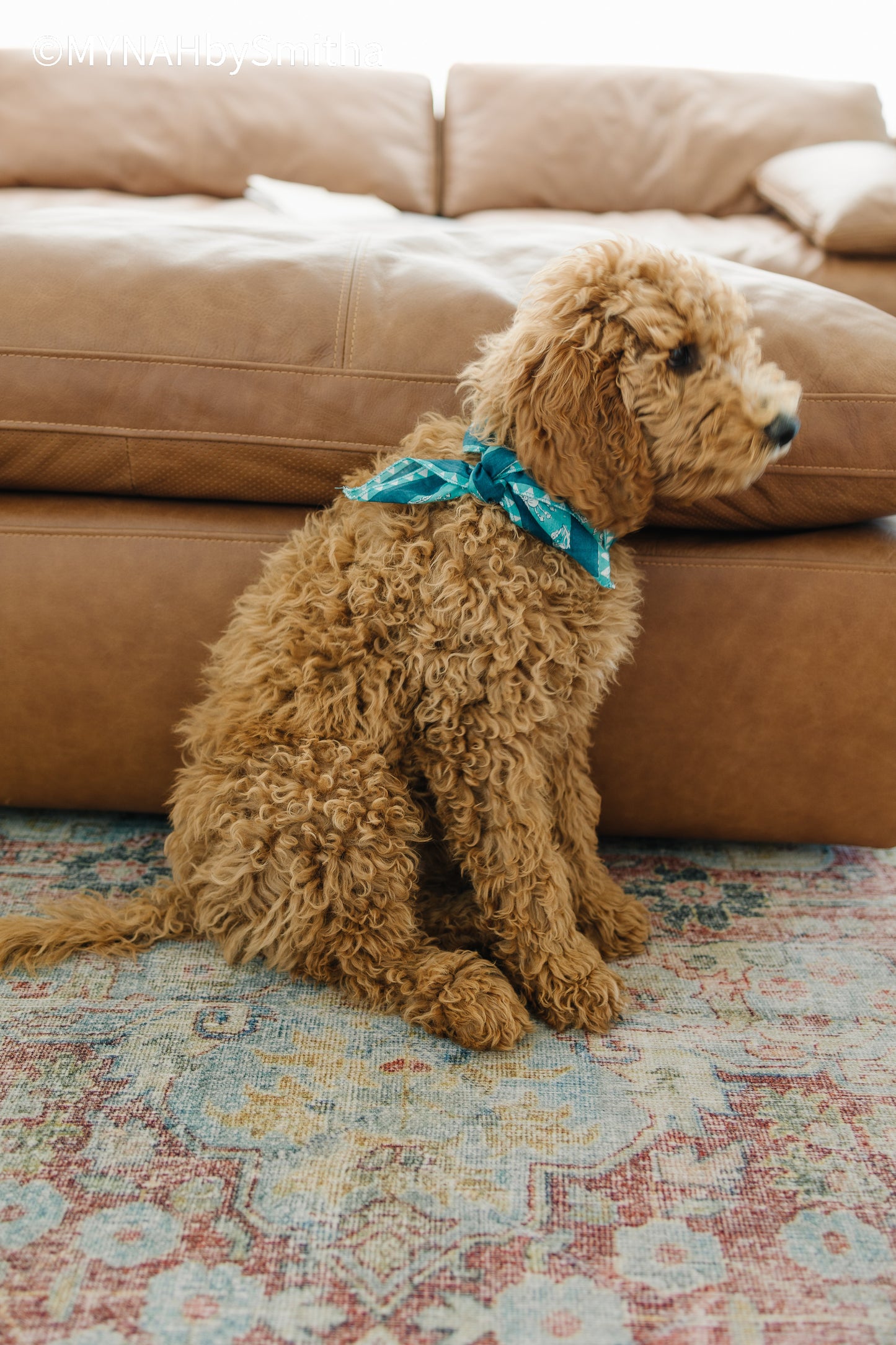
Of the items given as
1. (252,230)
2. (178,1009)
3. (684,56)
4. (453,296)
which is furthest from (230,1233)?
(684,56)

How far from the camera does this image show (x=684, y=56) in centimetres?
409

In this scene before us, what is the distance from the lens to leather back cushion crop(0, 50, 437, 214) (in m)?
3.47

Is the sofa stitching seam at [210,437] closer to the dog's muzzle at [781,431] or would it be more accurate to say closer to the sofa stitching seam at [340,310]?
the sofa stitching seam at [340,310]

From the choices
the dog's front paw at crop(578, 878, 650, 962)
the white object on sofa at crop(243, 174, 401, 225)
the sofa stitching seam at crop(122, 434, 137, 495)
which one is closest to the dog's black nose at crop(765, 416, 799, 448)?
the dog's front paw at crop(578, 878, 650, 962)

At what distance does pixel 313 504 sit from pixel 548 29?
350cm

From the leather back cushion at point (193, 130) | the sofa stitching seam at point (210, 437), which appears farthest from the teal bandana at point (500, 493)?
the leather back cushion at point (193, 130)

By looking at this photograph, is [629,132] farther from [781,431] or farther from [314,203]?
[781,431]

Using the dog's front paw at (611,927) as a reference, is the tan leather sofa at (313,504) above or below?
above

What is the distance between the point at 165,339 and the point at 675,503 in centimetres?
93

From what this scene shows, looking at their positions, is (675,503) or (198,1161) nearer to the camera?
(198,1161)

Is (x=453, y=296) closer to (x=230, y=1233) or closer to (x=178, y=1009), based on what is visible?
(x=178, y=1009)

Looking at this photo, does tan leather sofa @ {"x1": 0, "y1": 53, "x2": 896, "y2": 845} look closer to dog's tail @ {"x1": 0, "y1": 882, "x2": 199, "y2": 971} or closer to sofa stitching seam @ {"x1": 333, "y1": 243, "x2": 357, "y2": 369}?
sofa stitching seam @ {"x1": 333, "y1": 243, "x2": 357, "y2": 369}

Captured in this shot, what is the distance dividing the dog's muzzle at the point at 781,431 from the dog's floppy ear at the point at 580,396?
0.60ft

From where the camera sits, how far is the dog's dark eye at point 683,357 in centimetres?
132
